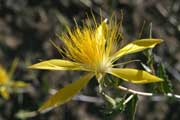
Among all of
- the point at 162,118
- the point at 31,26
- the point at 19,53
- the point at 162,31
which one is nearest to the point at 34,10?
the point at 31,26

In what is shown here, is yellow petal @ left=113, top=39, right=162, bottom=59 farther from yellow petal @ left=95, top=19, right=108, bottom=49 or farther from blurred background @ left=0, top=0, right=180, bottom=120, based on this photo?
blurred background @ left=0, top=0, right=180, bottom=120

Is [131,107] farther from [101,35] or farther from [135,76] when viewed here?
[101,35]

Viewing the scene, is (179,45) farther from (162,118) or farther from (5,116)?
(5,116)

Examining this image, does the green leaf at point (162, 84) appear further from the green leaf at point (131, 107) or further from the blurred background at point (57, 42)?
the blurred background at point (57, 42)

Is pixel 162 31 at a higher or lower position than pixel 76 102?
higher

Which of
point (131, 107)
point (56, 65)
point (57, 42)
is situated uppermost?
point (57, 42)

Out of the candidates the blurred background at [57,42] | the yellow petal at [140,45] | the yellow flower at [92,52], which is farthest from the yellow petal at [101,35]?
the blurred background at [57,42]

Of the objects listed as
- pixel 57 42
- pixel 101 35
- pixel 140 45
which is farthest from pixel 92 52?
pixel 57 42
